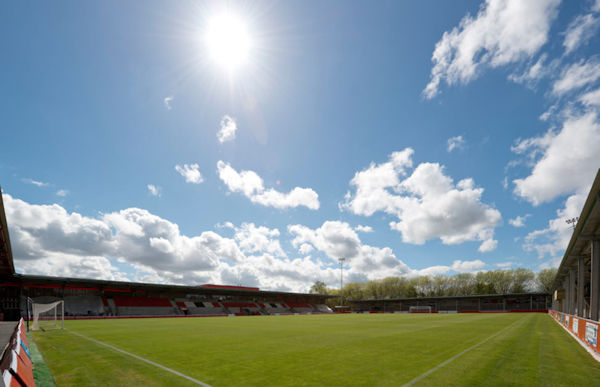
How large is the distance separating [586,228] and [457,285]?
401 ft

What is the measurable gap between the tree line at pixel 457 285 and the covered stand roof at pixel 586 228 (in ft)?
303

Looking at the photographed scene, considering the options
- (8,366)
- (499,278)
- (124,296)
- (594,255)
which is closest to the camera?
(8,366)

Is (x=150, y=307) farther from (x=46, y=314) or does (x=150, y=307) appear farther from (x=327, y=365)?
(x=327, y=365)

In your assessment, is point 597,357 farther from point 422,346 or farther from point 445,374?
point 445,374

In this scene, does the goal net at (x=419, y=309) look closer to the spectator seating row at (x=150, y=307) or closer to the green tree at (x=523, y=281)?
the green tree at (x=523, y=281)

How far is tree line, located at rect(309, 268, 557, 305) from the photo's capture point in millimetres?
116562

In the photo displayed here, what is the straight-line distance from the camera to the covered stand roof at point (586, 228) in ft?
59.6

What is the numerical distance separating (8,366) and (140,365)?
5905 millimetres

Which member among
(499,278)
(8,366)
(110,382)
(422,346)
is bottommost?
(499,278)

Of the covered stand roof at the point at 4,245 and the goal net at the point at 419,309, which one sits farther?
the goal net at the point at 419,309

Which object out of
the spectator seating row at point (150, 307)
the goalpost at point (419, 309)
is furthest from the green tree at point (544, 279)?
the spectator seating row at point (150, 307)

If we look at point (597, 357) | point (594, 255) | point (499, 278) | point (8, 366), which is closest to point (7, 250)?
point (8, 366)

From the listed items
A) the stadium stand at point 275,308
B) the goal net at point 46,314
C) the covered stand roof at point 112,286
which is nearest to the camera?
the goal net at point 46,314

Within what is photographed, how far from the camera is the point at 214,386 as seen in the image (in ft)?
26.3
